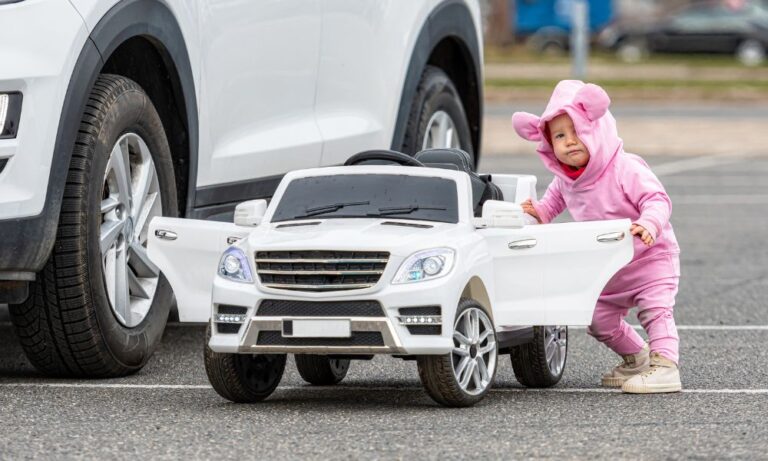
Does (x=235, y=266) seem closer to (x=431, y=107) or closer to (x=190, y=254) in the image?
(x=190, y=254)

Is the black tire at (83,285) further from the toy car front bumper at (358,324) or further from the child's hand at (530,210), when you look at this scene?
the child's hand at (530,210)

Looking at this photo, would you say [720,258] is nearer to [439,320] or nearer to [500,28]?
[439,320]

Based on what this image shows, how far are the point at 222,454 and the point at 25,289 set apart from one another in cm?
137

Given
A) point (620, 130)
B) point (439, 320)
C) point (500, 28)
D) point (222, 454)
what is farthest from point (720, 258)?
point (500, 28)

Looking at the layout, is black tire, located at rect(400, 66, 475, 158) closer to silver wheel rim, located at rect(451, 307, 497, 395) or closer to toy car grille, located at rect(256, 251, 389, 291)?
silver wheel rim, located at rect(451, 307, 497, 395)

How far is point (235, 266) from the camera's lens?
237 inches

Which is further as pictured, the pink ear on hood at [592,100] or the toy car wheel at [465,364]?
the pink ear on hood at [592,100]

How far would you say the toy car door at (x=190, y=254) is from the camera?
6.43 metres

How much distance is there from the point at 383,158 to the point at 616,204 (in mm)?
914

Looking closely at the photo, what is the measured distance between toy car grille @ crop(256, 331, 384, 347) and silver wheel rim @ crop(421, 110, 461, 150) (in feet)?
10.9

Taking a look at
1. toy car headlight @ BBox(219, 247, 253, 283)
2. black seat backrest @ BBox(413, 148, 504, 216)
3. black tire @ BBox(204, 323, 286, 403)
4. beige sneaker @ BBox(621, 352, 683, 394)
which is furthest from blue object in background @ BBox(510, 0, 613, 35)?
toy car headlight @ BBox(219, 247, 253, 283)

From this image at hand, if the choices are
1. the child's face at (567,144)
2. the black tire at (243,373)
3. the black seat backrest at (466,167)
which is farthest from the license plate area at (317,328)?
the child's face at (567,144)

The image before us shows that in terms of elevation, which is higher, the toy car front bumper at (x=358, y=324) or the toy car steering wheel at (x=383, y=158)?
the toy car steering wheel at (x=383, y=158)

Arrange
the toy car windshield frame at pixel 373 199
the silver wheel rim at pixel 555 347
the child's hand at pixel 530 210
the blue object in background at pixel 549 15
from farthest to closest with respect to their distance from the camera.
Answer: the blue object in background at pixel 549 15, the child's hand at pixel 530 210, the silver wheel rim at pixel 555 347, the toy car windshield frame at pixel 373 199
